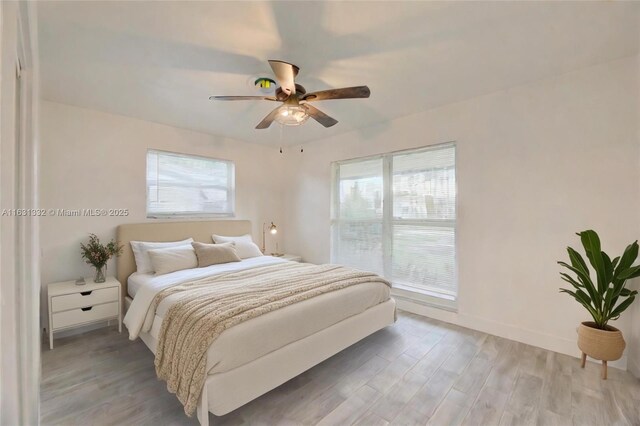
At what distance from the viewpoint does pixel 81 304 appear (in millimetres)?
2645

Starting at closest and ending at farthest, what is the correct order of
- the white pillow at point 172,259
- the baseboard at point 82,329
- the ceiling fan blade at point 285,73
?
the ceiling fan blade at point 285,73
the baseboard at point 82,329
the white pillow at point 172,259

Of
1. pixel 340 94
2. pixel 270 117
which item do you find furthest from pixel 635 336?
pixel 270 117

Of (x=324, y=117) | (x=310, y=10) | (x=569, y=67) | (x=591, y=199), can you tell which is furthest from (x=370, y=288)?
(x=569, y=67)

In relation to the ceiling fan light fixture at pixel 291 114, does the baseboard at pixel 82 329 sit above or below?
below

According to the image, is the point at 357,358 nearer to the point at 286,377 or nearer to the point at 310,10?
the point at 286,377

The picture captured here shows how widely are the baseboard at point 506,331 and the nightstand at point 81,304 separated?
340 cm

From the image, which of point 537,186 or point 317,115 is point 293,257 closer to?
point 317,115

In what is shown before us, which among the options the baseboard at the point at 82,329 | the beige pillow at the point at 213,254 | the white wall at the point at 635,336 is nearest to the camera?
the white wall at the point at 635,336

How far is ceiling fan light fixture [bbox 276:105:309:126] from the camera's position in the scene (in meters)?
2.18

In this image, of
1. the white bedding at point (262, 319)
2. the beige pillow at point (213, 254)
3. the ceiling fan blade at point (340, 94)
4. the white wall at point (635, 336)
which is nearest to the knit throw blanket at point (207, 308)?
the white bedding at point (262, 319)

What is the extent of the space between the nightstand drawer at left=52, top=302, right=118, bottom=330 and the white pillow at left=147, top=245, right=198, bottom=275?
22.1 inches

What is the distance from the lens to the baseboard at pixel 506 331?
240 centimetres

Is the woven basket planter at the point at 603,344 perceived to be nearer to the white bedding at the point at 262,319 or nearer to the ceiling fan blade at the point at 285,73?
the white bedding at the point at 262,319

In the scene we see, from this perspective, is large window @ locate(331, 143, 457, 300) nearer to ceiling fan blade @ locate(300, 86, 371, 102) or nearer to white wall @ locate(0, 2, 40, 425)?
ceiling fan blade @ locate(300, 86, 371, 102)
